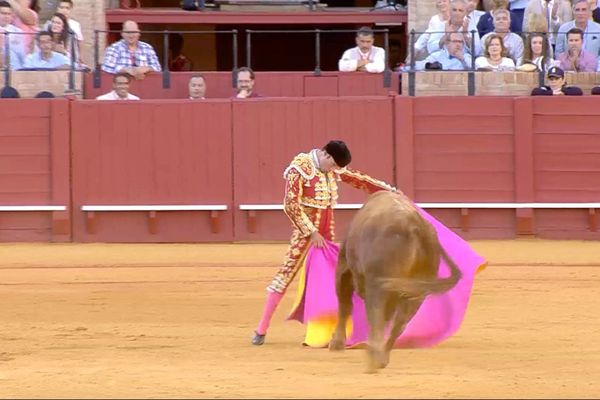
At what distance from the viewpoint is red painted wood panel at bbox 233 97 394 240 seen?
13.9 metres

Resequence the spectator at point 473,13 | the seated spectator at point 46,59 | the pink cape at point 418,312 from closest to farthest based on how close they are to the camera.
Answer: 1. the pink cape at point 418,312
2. the seated spectator at point 46,59
3. the spectator at point 473,13

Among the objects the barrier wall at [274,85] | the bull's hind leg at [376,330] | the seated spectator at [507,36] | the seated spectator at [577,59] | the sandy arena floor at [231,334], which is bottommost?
the sandy arena floor at [231,334]

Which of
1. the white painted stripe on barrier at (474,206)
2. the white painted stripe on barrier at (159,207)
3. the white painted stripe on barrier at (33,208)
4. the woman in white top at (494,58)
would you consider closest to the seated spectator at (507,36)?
the woman in white top at (494,58)

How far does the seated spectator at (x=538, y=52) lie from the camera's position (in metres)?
14.1

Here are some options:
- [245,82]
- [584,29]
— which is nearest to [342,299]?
[245,82]

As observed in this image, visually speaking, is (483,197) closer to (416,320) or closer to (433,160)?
(433,160)

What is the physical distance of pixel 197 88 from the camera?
14.1 meters

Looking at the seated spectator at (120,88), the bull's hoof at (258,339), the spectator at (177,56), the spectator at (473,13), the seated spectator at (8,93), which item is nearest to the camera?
the bull's hoof at (258,339)

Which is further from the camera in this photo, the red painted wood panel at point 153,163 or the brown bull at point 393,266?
the red painted wood panel at point 153,163

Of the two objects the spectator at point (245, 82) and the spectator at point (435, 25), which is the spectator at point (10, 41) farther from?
the spectator at point (435, 25)

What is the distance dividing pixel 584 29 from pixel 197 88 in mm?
3914

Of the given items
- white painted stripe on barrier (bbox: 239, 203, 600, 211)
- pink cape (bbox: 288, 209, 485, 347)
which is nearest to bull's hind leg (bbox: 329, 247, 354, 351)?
pink cape (bbox: 288, 209, 485, 347)

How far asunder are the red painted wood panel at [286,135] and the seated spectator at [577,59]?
1.88 m

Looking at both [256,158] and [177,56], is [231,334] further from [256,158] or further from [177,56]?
[177,56]
